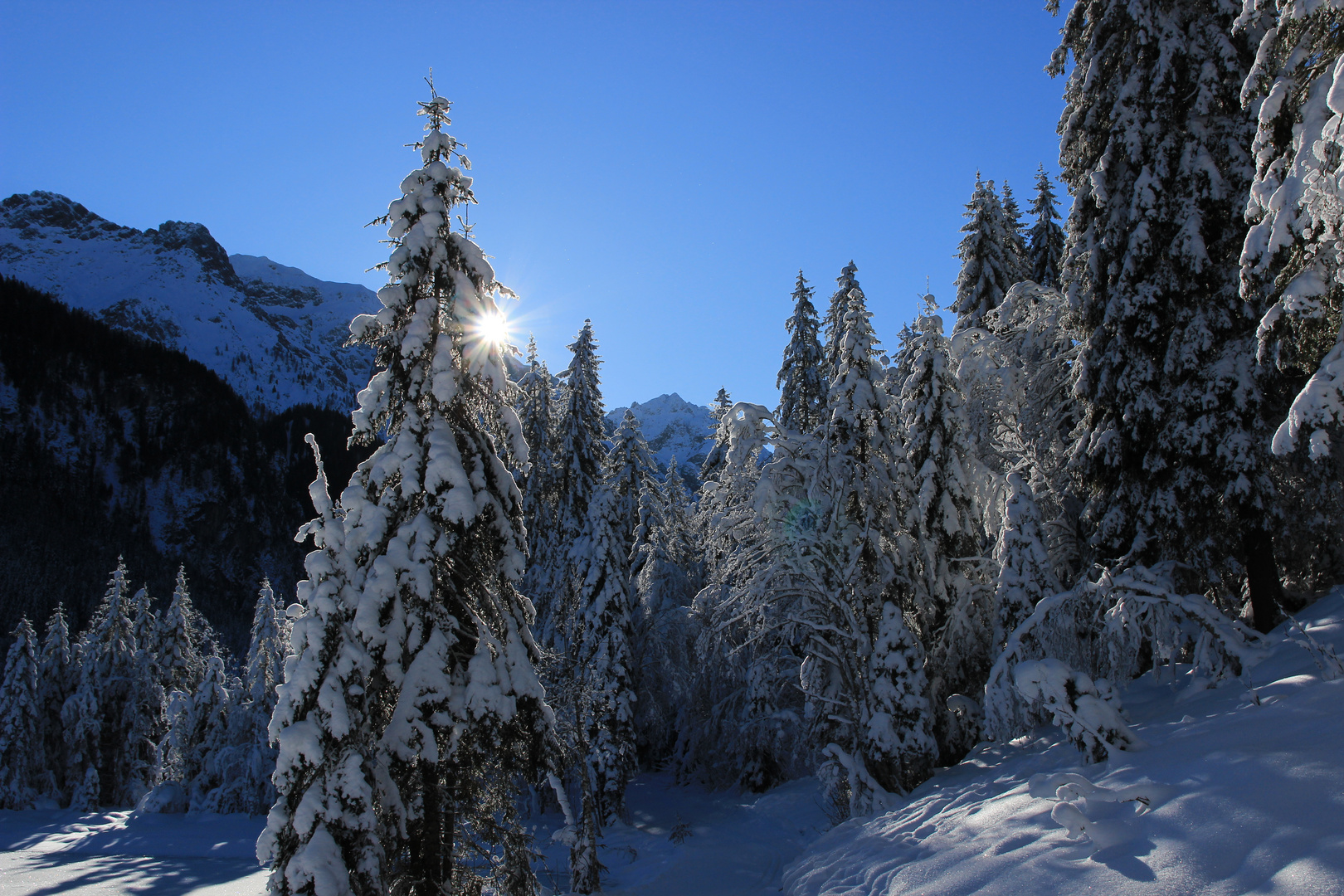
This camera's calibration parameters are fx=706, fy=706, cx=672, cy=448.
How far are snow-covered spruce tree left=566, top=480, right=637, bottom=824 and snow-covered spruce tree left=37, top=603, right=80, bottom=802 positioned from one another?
40610 mm

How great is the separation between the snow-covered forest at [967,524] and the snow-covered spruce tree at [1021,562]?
0.05 metres

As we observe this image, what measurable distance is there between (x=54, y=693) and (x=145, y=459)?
140 metres

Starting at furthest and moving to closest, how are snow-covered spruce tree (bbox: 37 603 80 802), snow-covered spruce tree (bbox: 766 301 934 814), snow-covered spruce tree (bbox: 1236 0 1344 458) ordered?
snow-covered spruce tree (bbox: 37 603 80 802) → snow-covered spruce tree (bbox: 766 301 934 814) → snow-covered spruce tree (bbox: 1236 0 1344 458)

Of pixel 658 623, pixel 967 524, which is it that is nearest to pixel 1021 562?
pixel 967 524

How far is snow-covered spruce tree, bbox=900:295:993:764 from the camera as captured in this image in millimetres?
14906

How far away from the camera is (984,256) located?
84.0 ft

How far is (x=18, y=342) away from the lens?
157 metres

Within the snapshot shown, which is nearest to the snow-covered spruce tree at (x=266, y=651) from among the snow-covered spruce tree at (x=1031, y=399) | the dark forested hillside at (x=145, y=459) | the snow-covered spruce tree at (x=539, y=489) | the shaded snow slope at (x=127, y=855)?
the shaded snow slope at (x=127, y=855)

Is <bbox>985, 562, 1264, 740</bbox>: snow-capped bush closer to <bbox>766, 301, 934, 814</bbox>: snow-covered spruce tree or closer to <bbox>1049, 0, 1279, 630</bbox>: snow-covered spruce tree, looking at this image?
<bbox>1049, 0, 1279, 630</bbox>: snow-covered spruce tree

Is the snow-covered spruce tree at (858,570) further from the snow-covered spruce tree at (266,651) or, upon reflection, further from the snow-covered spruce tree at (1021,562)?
the snow-covered spruce tree at (266,651)

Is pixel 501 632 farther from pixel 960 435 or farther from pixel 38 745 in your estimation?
pixel 38 745

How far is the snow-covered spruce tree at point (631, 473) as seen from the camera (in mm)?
26641

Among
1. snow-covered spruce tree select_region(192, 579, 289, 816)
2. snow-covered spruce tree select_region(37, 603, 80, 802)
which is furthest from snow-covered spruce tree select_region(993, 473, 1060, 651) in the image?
snow-covered spruce tree select_region(37, 603, 80, 802)

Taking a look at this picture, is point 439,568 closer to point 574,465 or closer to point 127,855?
point 574,465
